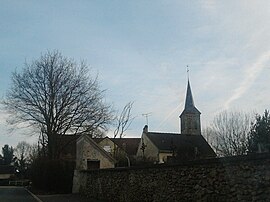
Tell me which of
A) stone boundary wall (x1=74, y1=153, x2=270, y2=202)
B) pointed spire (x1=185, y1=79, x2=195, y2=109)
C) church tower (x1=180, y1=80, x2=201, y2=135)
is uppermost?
pointed spire (x1=185, y1=79, x2=195, y2=109)

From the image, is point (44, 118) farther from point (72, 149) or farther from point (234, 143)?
point (234, 143)

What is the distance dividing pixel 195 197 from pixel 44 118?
2881 centimetres

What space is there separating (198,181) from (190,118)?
73412 mm

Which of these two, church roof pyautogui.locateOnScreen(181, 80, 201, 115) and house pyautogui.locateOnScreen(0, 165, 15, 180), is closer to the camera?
church roof pyautogui.locateOnScreen(181, 80, 201, 115)

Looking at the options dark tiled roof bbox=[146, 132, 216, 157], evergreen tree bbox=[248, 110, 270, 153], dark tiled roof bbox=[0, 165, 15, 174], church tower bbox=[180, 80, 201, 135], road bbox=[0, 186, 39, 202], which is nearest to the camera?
road bbox=[0, 186, 39, 202]

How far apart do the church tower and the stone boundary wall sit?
63.9 m

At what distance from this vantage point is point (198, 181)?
1342cm

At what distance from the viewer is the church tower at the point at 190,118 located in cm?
8562

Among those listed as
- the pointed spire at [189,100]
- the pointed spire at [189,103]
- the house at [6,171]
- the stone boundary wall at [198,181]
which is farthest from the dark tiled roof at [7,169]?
the stone boundary wall at [198,181]

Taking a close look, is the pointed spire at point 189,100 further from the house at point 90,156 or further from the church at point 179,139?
the house at point 90,156

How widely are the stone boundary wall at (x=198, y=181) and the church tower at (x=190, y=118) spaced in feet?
210

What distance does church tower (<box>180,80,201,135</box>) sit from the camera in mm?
85625

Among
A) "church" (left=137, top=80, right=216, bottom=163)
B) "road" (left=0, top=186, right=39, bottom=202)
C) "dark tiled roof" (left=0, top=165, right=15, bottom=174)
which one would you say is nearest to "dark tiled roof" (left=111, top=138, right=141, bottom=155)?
"church" (left=137, top=80, right=216, bottom=163)

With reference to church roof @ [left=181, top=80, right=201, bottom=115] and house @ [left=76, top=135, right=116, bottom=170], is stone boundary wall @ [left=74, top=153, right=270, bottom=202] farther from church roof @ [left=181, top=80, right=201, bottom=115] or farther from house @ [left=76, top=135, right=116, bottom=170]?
church roof @ [left=181, top=80, right=201, bottom=115]
